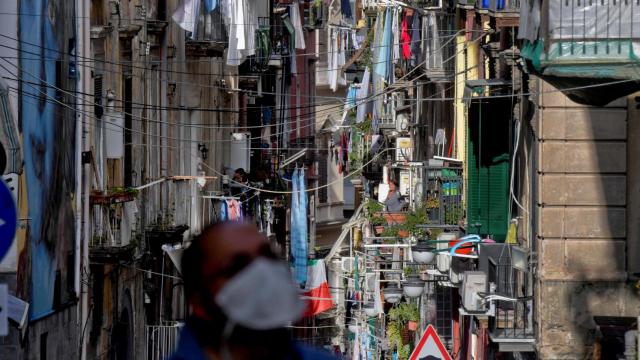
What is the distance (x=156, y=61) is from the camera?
31.4m

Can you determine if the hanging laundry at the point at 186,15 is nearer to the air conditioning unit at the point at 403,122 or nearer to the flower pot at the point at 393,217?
the flower pot at the point at 393,217

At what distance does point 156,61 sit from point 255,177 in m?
19.7

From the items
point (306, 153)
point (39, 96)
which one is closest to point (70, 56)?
point (39, 96)

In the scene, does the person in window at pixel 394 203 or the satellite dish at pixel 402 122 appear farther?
the satellite dish at pixel 402 122

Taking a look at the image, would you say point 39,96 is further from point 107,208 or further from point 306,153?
point 306,153

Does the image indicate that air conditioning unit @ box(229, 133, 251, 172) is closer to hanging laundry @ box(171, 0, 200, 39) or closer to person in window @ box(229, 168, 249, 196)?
person in window @ box(229, 168, 249, 196)

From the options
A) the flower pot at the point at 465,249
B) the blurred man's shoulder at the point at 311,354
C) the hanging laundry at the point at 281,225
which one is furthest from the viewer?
the hanging laundry at the point at 281,225

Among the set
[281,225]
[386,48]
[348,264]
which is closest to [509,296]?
[386,48]

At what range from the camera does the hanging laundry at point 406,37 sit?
113 ft

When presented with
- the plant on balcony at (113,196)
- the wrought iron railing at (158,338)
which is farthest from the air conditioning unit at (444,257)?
the wrought iron railing at (158,338)

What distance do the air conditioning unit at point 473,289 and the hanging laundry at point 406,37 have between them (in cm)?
1492

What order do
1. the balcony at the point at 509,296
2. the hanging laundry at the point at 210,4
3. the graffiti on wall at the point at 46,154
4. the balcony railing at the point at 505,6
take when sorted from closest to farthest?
1. the balcony at the point at 509,296
2. the balcony railing at the point at 505,6
3. the graffiti on wall at the point at 46,154
4. the hanging laundry at the point at 210,4

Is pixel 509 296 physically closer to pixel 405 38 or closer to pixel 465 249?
pixel 465 249

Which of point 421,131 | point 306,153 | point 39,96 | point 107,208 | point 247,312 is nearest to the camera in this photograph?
point 247,312
